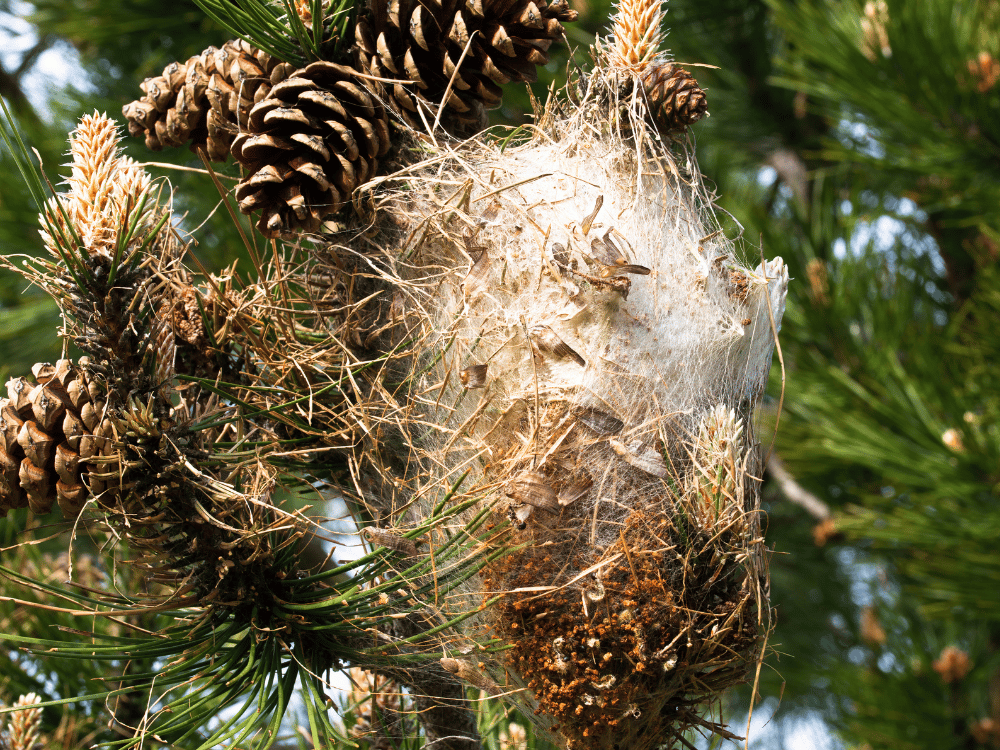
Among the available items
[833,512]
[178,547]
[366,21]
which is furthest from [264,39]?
[833,512]

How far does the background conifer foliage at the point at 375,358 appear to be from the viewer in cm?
76

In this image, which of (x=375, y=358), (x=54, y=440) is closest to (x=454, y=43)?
(x=375, y=358)

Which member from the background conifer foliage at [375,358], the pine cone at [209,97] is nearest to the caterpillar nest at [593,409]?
the background conifer foliage at [375,358]

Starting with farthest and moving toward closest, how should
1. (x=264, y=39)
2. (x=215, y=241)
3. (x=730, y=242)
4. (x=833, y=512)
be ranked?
1. (x=833, y=512)
2. (x=215, y=241)
3. (x=730, y=242)
4. (x=264, y=39)

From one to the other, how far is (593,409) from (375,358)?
11.3 inches

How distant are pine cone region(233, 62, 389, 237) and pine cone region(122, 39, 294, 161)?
0.19ft

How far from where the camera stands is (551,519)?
766 mm

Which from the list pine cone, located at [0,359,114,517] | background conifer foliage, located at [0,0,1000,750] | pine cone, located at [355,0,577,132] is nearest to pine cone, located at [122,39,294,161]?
background conifer foliage, located at [0,0,1000,750]

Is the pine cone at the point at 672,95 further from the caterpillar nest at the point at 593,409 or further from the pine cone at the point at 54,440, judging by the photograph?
the pine cone at the point at 54,440

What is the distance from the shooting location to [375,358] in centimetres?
92

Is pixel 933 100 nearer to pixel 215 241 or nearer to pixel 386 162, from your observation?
pixel 386 162

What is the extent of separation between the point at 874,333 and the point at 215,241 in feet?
6.32

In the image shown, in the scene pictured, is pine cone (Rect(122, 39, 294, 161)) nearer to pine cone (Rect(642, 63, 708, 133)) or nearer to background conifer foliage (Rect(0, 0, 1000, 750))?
background conifer foliage (Rect(0, 0, 1000, 750))

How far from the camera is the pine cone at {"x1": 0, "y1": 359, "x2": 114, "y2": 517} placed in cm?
70
